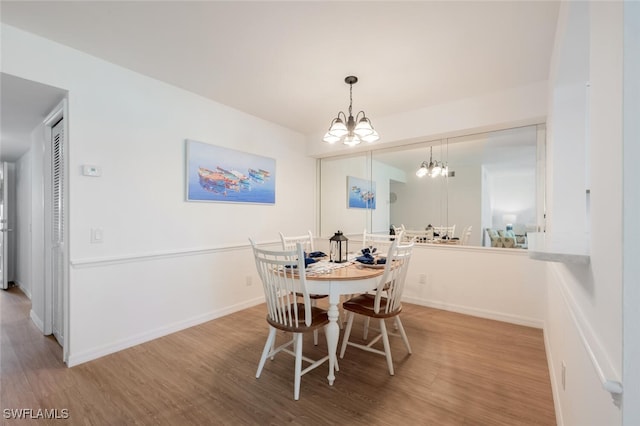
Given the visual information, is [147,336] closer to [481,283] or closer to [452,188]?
[481,283]

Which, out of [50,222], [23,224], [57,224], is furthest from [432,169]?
[23,224]

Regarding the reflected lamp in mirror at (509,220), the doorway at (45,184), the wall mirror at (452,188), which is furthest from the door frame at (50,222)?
the reflected lamp in mirror at (509,220)

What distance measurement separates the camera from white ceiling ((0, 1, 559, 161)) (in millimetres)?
1906

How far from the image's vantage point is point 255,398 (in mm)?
1894

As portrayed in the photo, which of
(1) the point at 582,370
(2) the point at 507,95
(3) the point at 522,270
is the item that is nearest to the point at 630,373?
(1) the point at 582,370

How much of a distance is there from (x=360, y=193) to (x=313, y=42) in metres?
2.74

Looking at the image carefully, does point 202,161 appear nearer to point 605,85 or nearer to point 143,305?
point 143,305

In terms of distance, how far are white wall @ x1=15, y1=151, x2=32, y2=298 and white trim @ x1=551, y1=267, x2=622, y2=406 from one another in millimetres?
5896

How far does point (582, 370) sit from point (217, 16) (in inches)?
109

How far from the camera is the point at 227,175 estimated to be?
352cm

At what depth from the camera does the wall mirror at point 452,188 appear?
3189 millimetres

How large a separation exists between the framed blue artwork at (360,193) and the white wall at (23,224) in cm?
471

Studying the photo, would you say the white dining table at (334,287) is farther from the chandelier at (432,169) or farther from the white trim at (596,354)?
the chandelier at (432,169)

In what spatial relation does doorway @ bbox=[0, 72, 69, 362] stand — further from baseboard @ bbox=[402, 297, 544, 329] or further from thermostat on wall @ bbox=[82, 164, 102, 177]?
baseboard @ bbox=[402, 297, 544, 329]
